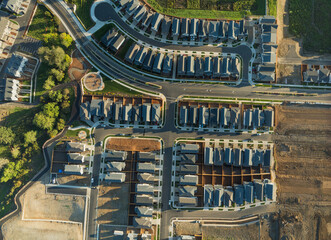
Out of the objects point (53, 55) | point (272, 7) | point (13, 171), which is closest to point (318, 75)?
point (272, 7)

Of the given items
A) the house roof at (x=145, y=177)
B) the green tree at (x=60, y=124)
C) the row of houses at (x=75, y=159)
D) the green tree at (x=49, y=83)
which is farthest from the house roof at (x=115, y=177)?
the green tree at (x=49, y=83)

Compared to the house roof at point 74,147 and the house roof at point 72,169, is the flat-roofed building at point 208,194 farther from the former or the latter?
the house roof at point 74,147

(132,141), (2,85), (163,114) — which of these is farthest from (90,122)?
(2,85)

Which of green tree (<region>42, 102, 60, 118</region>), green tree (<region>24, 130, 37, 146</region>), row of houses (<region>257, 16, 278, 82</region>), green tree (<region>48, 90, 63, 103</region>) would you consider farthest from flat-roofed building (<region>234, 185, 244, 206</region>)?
green tree (<region>24, 130, 37, 146</region>)

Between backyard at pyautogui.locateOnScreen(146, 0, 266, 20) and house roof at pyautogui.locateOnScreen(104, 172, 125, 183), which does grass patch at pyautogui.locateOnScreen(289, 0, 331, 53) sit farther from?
house roof at pyautogui.locateOnScreen(104, 172, 125, 183)

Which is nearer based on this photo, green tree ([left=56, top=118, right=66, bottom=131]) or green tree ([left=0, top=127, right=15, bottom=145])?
Answer: green tree ([left=0, top=127, right=15, bottom=145])
